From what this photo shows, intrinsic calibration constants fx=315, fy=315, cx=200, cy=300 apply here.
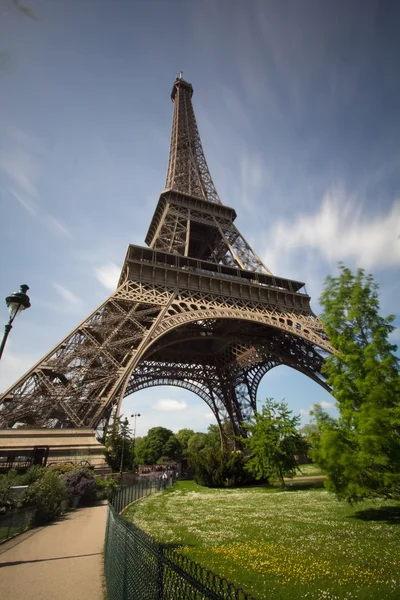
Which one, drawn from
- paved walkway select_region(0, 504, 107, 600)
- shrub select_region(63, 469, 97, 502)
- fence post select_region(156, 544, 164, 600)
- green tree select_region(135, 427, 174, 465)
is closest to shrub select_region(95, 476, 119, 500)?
shrub select_region(63, 469, 97, 502)

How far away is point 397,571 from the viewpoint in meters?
5.95

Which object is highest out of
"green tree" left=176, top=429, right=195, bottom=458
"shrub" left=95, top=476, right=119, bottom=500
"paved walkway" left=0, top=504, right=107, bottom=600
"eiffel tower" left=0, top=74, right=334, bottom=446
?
"eiffel tower" left=0, top=74, right=334, bottom=446

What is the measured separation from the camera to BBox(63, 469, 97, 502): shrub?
15.3 m

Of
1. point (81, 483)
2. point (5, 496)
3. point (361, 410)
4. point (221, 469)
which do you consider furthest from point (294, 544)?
point (221, 469)

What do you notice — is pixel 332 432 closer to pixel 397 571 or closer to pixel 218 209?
pixel 397 571

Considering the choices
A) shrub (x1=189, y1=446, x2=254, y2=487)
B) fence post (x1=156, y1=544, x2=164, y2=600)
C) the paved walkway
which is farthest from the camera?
shrub (x1=189, y1=446, x2=254, y2=487)

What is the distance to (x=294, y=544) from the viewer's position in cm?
799

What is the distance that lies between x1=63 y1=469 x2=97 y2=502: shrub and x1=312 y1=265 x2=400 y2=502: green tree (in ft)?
38.5

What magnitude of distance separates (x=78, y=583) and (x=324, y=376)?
28.2 meters

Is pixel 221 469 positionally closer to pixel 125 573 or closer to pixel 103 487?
pixel 103 487

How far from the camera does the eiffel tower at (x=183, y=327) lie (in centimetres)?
1870

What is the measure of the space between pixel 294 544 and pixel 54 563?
5.88 meters

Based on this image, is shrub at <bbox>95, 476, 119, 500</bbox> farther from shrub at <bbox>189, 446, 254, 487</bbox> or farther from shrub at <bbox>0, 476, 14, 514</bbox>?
shrub at <bbox>189, 446, 254, 487</bbox>

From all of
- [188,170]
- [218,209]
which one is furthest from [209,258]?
[188,170]
